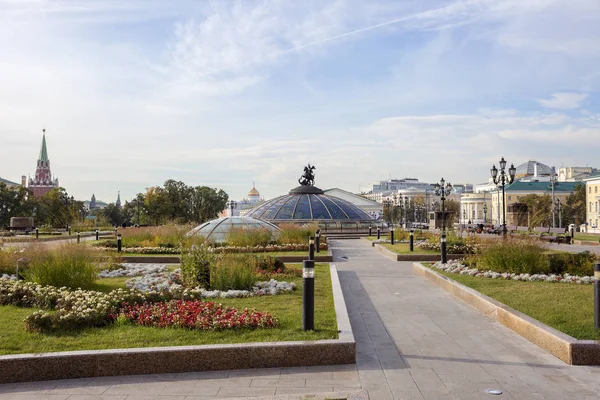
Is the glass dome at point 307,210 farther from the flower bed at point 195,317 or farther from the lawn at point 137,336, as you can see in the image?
the lawn at point 137,336

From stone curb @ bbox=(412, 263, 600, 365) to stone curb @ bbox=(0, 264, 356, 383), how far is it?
8.40 ft

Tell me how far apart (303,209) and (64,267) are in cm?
4241

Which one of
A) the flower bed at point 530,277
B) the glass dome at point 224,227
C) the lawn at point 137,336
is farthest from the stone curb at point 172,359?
the glass dome at point 224,227

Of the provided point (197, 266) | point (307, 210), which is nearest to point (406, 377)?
point (197, 266)

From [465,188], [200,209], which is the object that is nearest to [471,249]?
[200,209]

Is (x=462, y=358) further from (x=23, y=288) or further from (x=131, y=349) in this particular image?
(x=23, y=288)

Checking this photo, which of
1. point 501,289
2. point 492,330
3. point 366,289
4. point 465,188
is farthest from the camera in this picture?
point 465,188

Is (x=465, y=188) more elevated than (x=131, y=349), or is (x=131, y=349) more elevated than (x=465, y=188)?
(x=465, y=188)

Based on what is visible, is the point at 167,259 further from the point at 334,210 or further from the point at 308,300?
the point at 334,210

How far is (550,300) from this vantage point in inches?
367

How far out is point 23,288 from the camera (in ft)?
31.0

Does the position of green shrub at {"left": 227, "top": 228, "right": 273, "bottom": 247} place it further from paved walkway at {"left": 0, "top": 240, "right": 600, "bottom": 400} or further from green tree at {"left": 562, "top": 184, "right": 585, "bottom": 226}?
green tree at {"left": 562, "top": 184, "right": 585, "bottom": 226}

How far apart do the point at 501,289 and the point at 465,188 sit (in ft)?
566

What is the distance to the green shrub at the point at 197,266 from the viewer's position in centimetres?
1083
